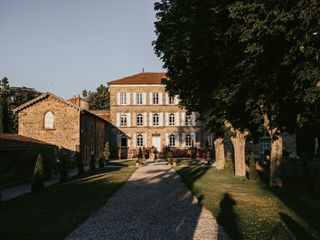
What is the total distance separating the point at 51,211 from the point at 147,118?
33.8 meters

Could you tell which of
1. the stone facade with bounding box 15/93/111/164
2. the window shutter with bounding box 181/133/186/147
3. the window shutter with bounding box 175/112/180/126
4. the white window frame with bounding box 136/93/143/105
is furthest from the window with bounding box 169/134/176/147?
the stone facade with bounding box 15/93/111/164

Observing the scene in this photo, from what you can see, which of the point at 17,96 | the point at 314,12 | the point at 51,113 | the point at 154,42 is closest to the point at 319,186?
the point at 314,12

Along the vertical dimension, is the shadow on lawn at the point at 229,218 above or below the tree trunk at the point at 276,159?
below

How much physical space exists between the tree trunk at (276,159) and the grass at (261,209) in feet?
1.64

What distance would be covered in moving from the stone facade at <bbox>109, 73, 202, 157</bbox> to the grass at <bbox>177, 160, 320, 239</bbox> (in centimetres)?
2766

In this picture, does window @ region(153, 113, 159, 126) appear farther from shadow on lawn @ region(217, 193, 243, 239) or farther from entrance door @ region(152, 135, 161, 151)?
shadow on lawn @ region(217, 193, 243, 239)

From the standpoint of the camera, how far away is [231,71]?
14.9m

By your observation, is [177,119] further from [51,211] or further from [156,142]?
[51,211]

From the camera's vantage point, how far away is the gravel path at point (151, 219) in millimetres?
8023

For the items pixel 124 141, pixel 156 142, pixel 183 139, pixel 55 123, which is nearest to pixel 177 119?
pixel 183 139

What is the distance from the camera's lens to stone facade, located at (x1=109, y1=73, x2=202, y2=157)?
44.6m

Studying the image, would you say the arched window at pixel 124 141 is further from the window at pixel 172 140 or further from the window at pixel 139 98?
the window at pixel 172 140

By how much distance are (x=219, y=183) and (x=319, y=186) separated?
4.56 meters

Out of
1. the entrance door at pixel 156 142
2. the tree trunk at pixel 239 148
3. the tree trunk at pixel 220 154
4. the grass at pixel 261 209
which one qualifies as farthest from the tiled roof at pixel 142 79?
the grass at pixel 261 209
